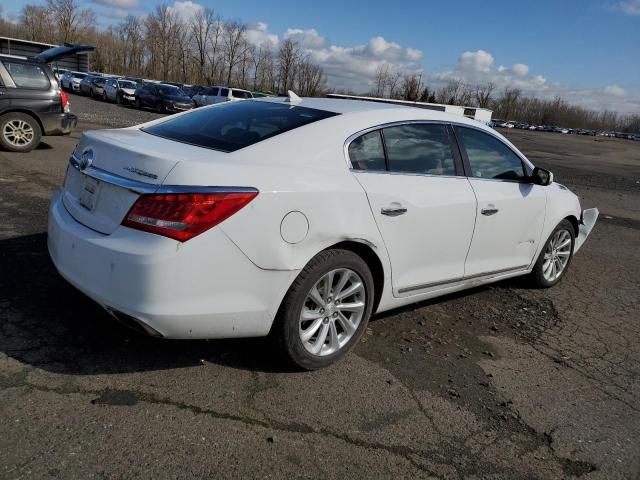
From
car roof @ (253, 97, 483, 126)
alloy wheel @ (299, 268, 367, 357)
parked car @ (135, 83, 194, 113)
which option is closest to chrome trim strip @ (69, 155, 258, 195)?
alloy wheel @ (299, 268, 367, 357)

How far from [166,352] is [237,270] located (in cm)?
93

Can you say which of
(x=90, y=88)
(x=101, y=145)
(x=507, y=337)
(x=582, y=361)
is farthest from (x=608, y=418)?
(x=90, y=88)

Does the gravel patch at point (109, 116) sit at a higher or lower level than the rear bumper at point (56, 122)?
lower

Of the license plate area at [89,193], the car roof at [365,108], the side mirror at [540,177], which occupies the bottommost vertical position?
the license plate area at [89,193]

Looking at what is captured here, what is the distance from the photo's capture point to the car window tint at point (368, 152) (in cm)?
344

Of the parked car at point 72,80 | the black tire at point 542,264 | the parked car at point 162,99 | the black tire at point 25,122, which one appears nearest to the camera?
the black tire at point 542,264

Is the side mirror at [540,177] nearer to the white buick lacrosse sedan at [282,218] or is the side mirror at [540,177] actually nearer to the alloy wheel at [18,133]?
the white buick lacrosse sedan at [282,218]

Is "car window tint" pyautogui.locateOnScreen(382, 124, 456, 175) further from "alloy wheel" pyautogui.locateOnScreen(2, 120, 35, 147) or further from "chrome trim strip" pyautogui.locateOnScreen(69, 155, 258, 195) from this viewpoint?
"alloy wheel" pyautogui.locateOnScreen(2, 120, 35, 147)

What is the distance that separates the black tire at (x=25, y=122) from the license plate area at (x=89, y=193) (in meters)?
8.18

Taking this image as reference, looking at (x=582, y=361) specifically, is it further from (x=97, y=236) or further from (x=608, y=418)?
(x=97, y=236)

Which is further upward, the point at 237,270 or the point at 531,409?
the point at 237,270

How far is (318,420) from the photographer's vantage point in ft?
9.43

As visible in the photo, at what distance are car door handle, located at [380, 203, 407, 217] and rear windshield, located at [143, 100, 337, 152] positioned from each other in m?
0.73

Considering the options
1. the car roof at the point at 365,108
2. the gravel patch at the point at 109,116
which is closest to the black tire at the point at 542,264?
the car roof at the point at 365,108
